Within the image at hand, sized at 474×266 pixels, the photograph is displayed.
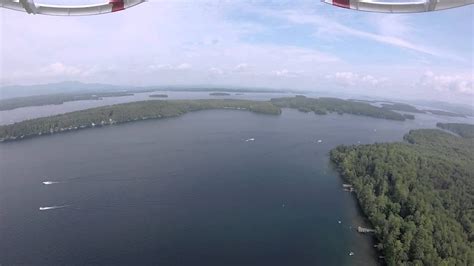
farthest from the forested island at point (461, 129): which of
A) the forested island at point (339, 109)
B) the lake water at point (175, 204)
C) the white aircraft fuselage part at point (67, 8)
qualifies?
the white aircraft fuselage part at point (67, 8)

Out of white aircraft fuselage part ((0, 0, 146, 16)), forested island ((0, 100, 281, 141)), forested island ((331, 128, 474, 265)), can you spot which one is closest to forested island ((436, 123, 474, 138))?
forested island ((331, 128, 474, 265))

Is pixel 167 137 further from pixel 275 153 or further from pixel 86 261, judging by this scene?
pixel 86 261

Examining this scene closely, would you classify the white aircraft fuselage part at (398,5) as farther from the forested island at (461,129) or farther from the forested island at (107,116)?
the forested island at (461,129)

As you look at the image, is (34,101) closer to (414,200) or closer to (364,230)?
(364,230)

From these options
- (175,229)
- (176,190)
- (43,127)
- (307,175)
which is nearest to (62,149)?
(43,127)

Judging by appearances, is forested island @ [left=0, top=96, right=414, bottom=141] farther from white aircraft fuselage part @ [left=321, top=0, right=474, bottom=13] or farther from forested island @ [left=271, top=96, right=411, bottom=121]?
white aircraft fuselage part @ [left=321, top=0, right=474, bottom=13]

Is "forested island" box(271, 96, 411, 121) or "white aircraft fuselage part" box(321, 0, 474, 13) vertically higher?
"white aircraft fuselage part" box(321, 0, 474, 13)
